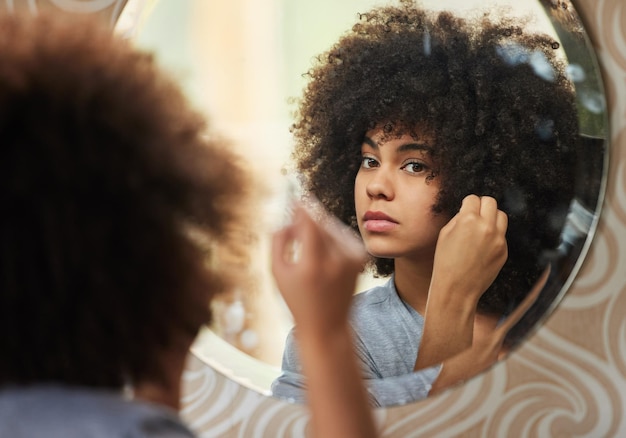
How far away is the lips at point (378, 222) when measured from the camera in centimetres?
107

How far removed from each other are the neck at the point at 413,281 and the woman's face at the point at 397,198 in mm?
11

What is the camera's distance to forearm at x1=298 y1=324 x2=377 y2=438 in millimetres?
402

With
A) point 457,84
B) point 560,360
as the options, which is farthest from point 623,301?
point 457,84

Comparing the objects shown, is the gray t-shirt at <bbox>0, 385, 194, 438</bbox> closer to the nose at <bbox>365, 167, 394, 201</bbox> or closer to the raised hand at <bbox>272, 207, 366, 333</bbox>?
the raised hand at <bbox>272, 207, 366, 333</bbox>

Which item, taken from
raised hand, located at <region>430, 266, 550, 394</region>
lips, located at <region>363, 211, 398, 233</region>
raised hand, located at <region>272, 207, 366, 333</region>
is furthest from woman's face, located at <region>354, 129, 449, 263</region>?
raised hand, located at <region>272, 207, 366, 333</region>

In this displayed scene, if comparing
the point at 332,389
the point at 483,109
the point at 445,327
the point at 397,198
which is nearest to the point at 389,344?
the point at 445,327

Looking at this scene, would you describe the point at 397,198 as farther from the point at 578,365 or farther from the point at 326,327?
the point at 326,327

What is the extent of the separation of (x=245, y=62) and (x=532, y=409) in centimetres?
60

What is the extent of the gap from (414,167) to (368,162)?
6cm

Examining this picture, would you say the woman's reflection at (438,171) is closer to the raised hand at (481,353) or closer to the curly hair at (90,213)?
the raised hand at (481,353)

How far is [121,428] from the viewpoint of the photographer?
12.6 inches

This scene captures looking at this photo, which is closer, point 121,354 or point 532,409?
point 121,354

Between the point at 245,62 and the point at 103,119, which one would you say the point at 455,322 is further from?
the point at 103,119

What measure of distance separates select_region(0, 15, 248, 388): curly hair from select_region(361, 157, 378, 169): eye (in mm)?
701
